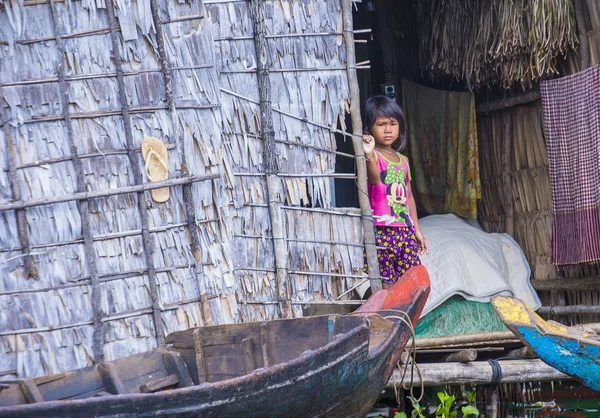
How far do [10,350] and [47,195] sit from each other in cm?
78

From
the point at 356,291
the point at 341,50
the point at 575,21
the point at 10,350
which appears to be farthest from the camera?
the point at 575,21

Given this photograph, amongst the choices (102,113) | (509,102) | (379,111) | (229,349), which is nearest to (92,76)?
(102,113)

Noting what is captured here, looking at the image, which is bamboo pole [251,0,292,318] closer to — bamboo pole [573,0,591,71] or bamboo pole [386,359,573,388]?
bamboo pole [386,359,573,388]

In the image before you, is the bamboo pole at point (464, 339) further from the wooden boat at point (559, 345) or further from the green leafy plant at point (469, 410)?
the wooden boat at point (559, 345)

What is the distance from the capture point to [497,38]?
6059 mm

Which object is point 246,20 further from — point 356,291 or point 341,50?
point 356,291

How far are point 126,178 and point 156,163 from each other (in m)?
0.17

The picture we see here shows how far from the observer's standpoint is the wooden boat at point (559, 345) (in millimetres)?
4316

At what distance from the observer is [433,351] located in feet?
17.2

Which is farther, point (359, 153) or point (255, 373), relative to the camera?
point (359, 153)

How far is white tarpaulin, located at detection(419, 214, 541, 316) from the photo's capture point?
589cm

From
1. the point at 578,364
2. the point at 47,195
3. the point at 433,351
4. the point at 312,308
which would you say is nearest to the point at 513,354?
the point at 433,351

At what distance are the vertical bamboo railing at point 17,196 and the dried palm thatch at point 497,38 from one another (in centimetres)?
354

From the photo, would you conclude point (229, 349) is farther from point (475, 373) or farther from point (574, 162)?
point (574, 162)
